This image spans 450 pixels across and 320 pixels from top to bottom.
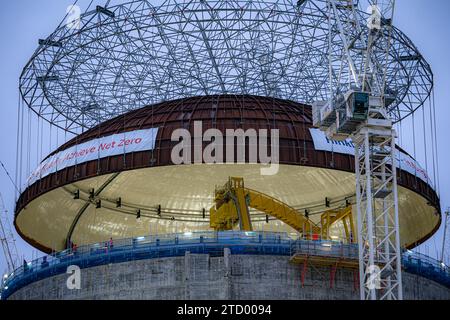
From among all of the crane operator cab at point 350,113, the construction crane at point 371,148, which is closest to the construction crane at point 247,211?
the construction crane at point 371,148

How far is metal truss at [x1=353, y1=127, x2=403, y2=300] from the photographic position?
59.8m

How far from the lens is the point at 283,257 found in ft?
218

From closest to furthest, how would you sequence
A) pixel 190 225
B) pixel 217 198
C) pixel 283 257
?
pixel 283 257 < pixel 217 198 < pixel 190 225

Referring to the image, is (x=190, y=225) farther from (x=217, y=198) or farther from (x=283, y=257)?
(x=283, y=257)

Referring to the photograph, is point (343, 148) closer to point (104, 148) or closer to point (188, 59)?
point (188, 59)

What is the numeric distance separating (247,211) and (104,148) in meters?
12.9

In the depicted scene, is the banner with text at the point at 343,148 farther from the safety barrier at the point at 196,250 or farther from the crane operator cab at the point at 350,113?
the crane operator cab at the point at 350,113

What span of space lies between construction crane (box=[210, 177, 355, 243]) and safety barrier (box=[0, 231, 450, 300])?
6411 mm

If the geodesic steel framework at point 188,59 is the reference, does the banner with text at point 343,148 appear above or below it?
below

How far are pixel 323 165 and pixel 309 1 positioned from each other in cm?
1405

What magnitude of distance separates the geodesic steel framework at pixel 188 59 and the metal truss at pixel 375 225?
46.6 feet

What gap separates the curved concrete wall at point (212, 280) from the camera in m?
64.6

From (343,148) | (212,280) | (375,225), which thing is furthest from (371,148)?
(212,280)
